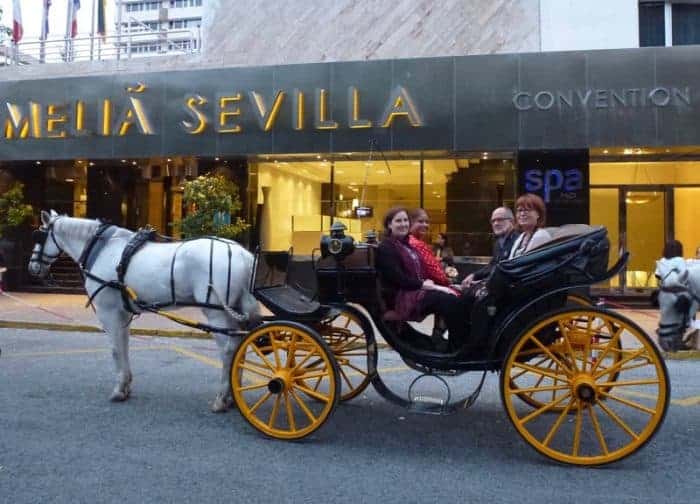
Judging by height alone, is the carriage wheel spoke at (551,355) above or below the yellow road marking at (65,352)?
above

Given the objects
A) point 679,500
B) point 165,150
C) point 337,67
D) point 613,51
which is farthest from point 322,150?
point 679,500

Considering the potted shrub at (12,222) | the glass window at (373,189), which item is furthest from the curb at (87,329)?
the glass window at (373,189)

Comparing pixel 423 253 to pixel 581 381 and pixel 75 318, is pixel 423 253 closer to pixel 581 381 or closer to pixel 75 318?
pixel 581 381

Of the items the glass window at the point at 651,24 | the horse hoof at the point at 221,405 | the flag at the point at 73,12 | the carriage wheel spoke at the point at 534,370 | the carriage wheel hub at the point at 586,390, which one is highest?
Result: the flag at the point at 73,12

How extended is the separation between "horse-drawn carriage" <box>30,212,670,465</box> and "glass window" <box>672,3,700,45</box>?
43.9 feet

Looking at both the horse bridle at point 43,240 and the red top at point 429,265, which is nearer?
the red top at point 429,265

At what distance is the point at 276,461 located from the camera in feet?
14.0

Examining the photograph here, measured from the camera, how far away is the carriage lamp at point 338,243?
458cm

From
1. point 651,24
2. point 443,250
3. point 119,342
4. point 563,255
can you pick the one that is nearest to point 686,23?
point 651,24

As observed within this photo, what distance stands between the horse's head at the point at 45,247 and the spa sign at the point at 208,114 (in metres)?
9.24

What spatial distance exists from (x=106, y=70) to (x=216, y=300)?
50.4 ft

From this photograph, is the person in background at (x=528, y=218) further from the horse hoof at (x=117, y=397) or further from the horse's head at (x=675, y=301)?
the horse hoof at (x=117, y=397)

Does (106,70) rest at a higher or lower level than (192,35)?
lower

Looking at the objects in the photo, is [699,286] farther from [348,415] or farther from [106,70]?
[106,70]
